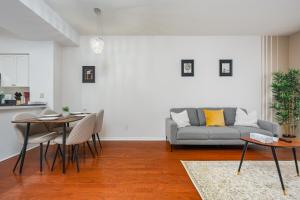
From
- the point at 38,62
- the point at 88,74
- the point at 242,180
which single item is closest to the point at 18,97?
the point at 38,62

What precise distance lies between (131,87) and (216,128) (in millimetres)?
2170

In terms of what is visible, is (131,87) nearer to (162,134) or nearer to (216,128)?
(162,134)

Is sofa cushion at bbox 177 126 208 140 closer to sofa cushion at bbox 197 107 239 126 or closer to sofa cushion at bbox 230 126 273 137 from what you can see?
sofa cushion at bbox 197 107 239 126

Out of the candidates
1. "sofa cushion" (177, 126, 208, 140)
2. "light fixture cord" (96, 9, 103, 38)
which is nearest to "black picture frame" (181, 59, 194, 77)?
"sofa cushion" (177, 126, 208, 140)

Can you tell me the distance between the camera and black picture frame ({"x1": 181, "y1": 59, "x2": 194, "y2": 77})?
4.40m

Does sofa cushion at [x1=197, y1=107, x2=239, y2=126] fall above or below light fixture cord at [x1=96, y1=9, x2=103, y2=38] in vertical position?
below

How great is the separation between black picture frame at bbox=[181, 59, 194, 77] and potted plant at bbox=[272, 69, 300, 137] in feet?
6.19

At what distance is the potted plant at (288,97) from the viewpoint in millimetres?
3939

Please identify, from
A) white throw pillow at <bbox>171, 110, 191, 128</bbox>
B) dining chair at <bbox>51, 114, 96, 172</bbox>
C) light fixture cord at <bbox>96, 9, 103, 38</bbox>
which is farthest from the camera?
white throw pillow at <bbox>171, 110, 191, 128</bbox>

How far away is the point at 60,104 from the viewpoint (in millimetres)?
4305

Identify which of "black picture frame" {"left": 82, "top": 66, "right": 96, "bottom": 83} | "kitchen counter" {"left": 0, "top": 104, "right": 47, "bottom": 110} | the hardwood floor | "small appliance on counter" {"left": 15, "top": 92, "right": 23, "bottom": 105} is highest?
"black picture frame" {"left": 82, "top": 66, "right": 96, "bottom": 83}

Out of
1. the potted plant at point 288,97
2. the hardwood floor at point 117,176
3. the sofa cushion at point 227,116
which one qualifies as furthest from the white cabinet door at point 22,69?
the potted plant at point 288,97

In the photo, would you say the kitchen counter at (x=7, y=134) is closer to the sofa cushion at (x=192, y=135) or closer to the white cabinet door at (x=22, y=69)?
the white cabinet door at (x=22, y=69)

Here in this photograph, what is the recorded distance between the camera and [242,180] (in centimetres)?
226
